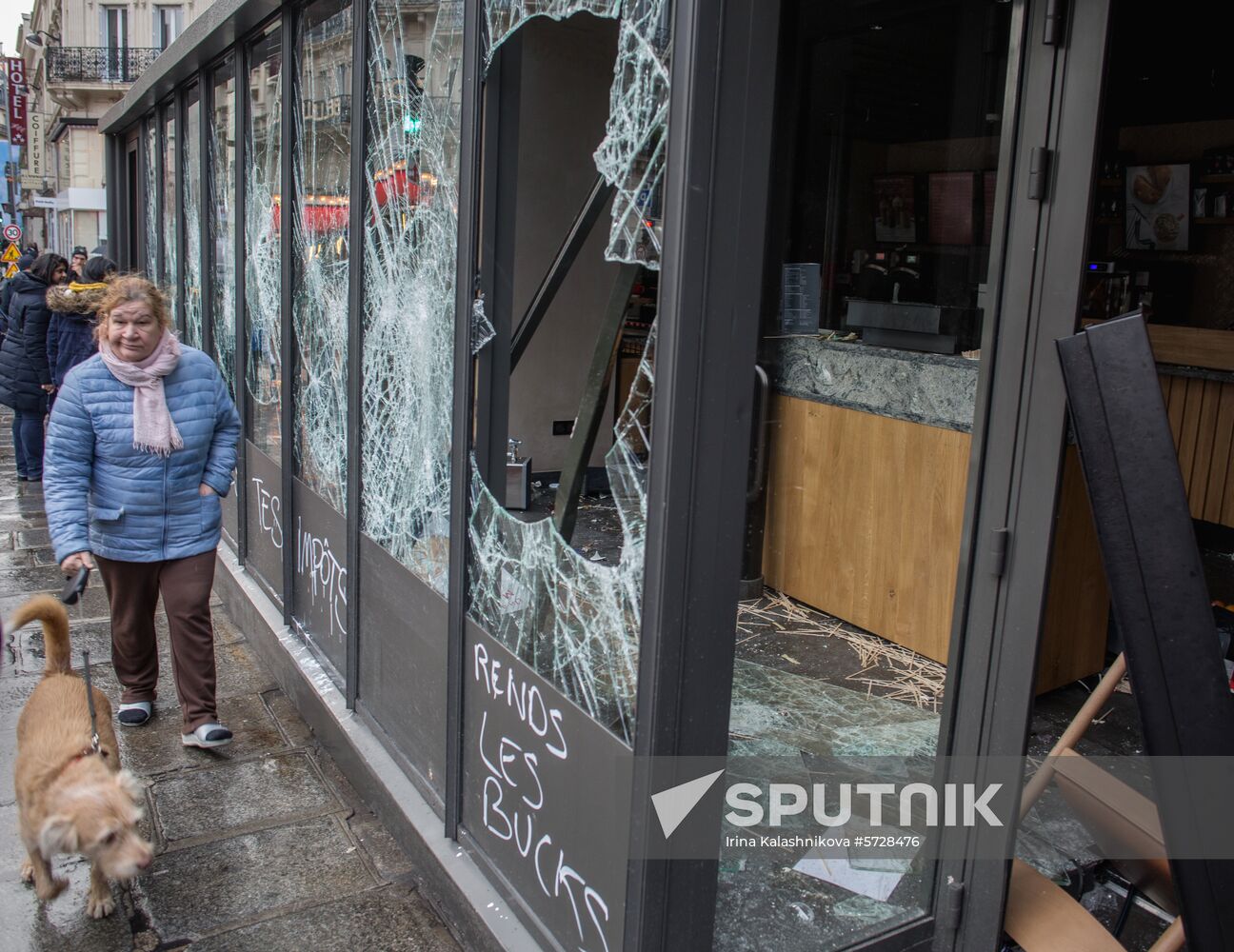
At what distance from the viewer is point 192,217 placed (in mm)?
6977

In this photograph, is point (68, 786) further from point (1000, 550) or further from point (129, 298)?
point (1000, 550)

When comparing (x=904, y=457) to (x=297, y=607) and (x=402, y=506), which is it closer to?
(x=402, y=506)

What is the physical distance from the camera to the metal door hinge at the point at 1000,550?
2.39 meters

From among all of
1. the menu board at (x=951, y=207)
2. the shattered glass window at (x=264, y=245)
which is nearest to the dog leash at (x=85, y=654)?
the shattered glass window at (x=264, y=245)

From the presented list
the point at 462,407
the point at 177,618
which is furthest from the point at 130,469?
the point at 462,407

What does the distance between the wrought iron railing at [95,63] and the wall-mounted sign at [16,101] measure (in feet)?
4.20

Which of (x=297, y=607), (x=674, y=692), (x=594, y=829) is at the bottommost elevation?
(x=297, y=607)

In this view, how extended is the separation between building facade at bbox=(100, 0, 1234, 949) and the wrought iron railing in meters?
36.6

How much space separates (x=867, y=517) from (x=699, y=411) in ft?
10.1

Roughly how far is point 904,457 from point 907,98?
3.15 m

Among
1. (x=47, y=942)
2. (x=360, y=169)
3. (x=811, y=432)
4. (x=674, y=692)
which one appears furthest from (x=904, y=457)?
(x=47, y=942)

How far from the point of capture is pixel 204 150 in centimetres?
646

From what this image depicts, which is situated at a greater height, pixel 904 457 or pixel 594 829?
pixel 904 457

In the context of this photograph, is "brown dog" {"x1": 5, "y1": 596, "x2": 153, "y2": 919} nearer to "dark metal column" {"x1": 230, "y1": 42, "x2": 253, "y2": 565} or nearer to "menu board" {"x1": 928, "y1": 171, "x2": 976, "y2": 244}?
"dark metal column" {"x1": 230, "y1": 42, "x2": 253, "y2": 565}
